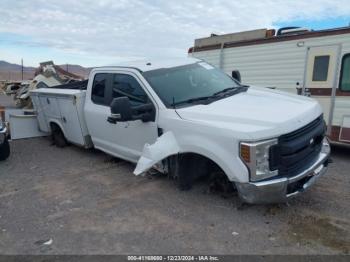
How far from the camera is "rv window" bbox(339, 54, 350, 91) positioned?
23.5 ft

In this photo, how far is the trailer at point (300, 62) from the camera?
720 centimetres

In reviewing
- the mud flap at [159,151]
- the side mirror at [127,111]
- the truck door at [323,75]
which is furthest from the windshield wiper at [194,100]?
the truck door at [323,75]

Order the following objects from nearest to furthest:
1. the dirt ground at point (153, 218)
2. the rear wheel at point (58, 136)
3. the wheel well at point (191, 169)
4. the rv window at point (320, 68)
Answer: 1. the dirt ground at point (153, 218)
2. the wheel well at point (191, 169)
3. the rv window at point (320, 68)
4. the rear wheel at point (58, 136)

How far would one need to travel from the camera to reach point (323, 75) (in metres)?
7.55

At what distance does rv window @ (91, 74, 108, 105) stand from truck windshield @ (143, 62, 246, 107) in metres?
1.11

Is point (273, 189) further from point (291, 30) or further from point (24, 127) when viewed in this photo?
point (24, 127)

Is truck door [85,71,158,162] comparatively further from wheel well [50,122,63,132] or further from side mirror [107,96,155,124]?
wheel well [50,122,63,132]

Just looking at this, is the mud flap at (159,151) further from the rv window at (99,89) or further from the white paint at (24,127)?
the white paint at (24,127)

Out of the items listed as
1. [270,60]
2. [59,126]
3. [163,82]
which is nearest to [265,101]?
[163,82]

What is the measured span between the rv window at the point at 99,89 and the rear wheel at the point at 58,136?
203 cm

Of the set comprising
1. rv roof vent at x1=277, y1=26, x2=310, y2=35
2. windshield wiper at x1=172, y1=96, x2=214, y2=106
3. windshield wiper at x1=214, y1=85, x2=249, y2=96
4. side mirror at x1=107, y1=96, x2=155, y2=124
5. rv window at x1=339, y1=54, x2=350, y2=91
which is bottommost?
side mirror at x1=107, y1=96, x2=155, y2=124

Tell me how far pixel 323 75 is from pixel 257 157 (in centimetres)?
435

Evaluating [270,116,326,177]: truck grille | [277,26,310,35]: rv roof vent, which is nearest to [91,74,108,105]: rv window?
[270,116,326,177]: truck grille

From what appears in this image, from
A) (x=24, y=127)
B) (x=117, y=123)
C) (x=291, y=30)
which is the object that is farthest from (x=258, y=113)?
(x=24, y=127)
